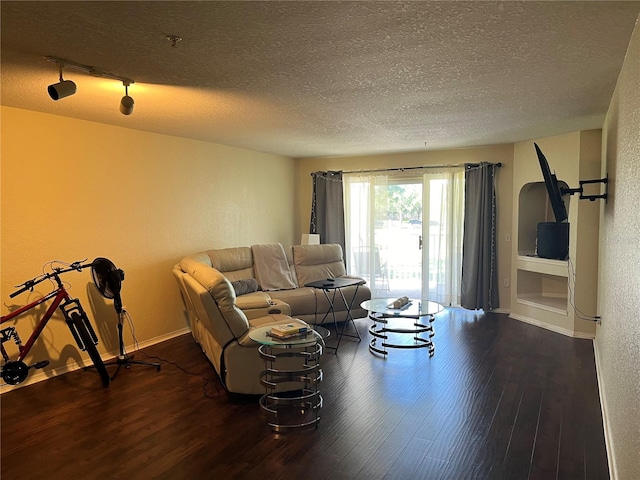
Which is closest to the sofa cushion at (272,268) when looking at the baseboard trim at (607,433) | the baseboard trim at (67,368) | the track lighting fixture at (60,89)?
the baseboard trim at (67,368)

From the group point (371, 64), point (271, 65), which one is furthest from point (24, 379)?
point (371, 64)

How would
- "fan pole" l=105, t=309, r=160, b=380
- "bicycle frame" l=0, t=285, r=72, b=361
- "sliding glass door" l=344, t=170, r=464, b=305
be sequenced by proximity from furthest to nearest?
"sliding glass door" l=344, t=170, r=464, b=305
"fan pole" l=105, t=309, r=160, b=380
"bicycle frame" l=0, t=285, r=72, b=361

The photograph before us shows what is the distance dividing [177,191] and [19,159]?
1.72 metres

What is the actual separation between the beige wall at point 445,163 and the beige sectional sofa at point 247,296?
1.52 metres

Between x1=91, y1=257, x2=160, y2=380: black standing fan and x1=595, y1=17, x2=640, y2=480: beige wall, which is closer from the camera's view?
x1=595, y1=17, x2=640, y2=480: beige wall

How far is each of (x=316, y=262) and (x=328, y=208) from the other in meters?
1.34

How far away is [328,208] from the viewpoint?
7.31 meters

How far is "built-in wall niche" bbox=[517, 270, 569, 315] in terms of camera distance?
5.84 m

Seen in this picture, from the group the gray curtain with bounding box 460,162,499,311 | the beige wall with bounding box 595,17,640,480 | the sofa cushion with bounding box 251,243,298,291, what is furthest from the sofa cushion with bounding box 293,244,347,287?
the beige wall with bounding box 595,17,640,480

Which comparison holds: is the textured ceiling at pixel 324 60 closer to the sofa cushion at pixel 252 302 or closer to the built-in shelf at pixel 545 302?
the sofa cushion at pixel 252 302

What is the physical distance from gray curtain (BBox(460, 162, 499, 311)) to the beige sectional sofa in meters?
1.67

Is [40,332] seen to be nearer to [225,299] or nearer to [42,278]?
[42,278]

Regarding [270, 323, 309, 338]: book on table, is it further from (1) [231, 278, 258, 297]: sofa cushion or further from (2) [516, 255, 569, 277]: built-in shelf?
(2) [516, 255, 569, 277]: built-in shelf

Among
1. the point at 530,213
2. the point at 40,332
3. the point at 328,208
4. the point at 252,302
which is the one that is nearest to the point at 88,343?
the point at 40,332
